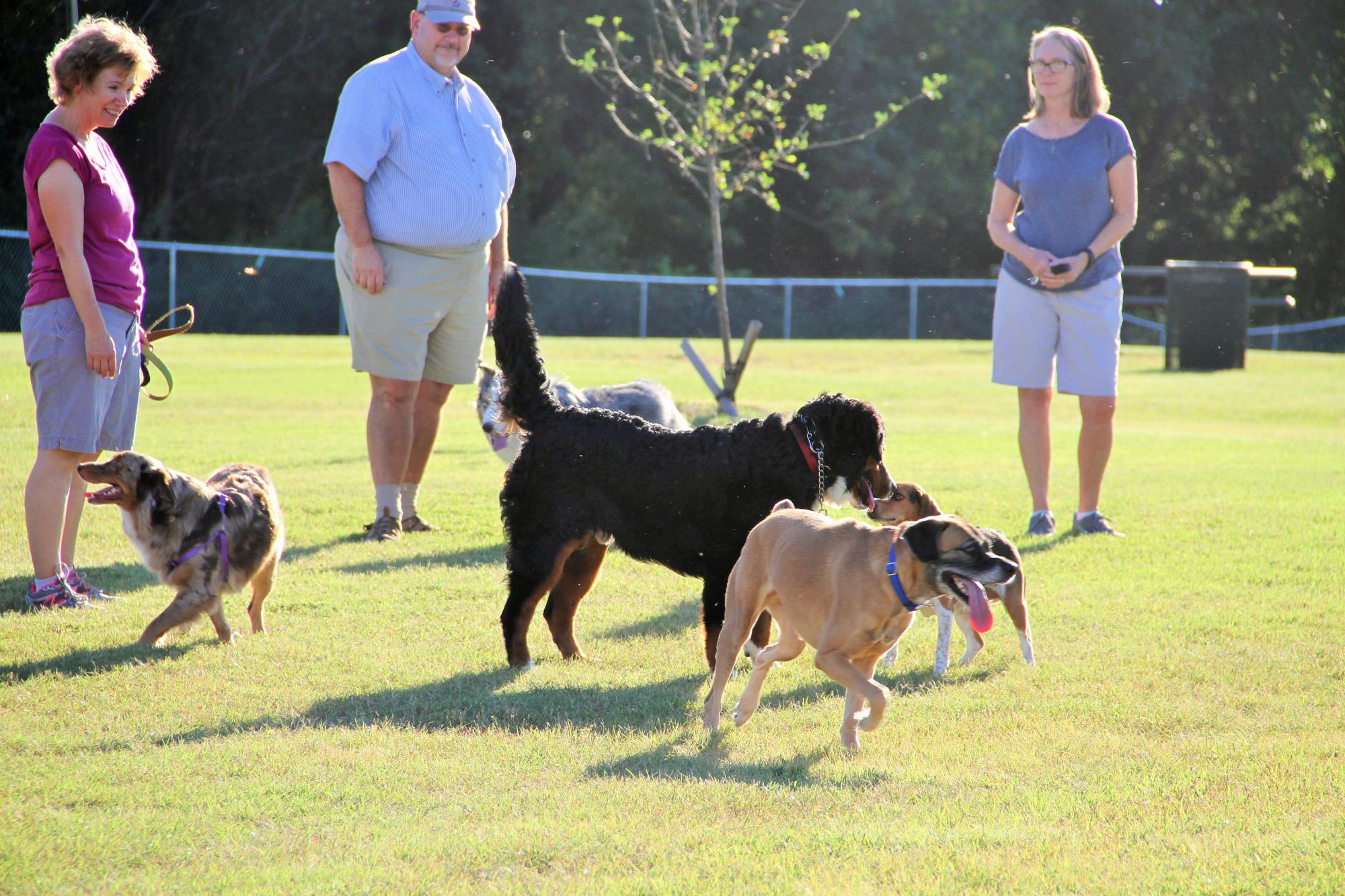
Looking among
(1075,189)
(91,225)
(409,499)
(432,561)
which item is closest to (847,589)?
(432,561)

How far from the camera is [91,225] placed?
570cm

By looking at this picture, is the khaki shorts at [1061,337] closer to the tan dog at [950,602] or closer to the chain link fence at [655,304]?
the tan dog at [950,602]

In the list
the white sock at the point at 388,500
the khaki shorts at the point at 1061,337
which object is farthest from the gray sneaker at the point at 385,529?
the khaki shorts at the point at 1061,337

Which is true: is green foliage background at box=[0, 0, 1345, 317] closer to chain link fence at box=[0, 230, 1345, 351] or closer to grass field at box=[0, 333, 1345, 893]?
chain link fence at box=[0, 230, 1345, 351]

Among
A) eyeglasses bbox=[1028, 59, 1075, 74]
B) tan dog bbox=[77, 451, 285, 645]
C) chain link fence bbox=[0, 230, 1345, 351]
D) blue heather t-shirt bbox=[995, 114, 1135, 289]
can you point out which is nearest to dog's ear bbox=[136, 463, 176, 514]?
tan dog bbox=[77, 451, 285, 645]

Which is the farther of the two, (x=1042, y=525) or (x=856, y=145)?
(x=856, y=145)

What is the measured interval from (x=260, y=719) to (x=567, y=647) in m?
1.41

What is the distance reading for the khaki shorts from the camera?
796 cm

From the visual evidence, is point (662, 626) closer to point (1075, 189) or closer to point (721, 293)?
point (1075, 189)

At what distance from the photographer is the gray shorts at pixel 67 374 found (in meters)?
5.66

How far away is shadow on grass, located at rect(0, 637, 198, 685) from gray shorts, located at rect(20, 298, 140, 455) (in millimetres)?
1002

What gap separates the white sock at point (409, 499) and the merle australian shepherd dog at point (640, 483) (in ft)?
9.29

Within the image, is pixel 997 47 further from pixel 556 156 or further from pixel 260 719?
pixel 260 719

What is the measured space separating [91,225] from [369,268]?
164cm
